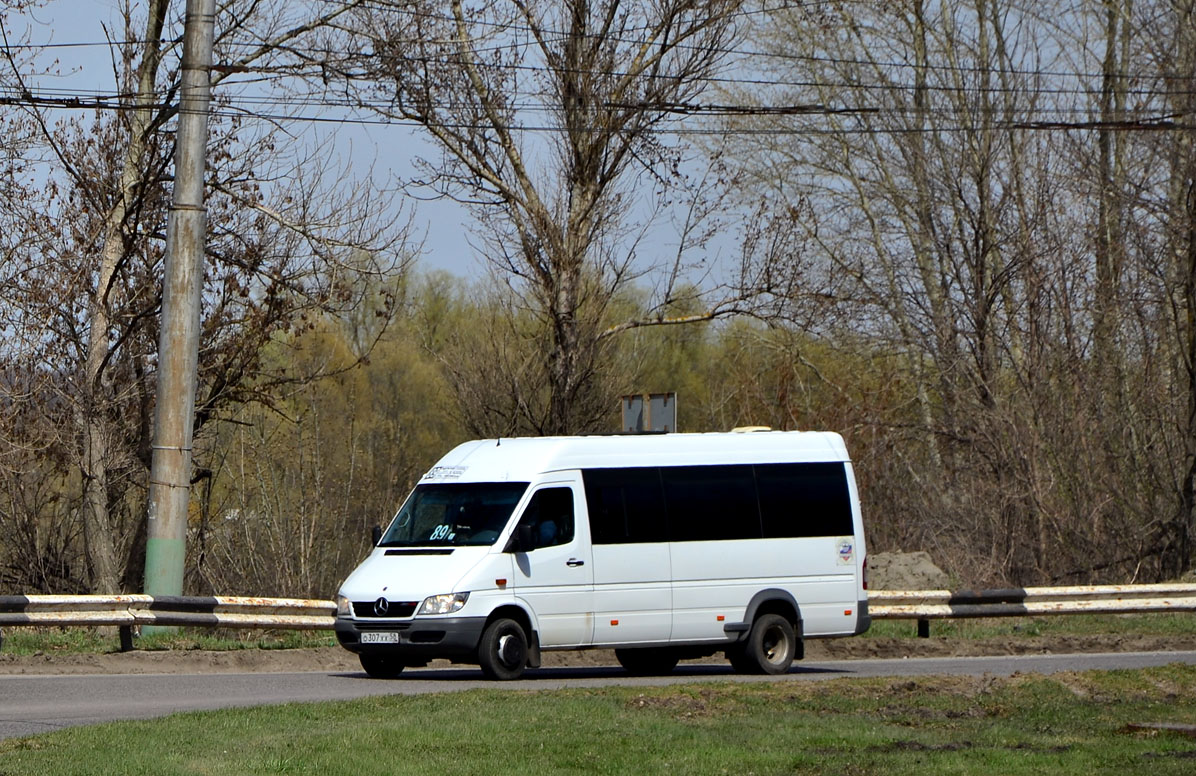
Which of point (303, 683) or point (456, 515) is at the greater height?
point (456, 515)

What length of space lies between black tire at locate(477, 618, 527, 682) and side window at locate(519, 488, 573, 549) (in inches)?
34.6

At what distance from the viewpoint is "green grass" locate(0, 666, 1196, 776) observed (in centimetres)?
853

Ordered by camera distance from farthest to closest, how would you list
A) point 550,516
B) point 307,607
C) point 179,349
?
1. point 179,349
2. point 307,607
3. point 550,516

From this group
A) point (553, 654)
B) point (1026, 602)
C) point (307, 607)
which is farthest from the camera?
point (1026, 602)

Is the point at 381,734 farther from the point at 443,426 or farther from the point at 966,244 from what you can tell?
the point at 443,426

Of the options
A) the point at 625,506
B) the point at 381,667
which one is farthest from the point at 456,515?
the point at 625,506

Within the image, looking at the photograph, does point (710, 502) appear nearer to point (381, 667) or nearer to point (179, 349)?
point (381, 667)

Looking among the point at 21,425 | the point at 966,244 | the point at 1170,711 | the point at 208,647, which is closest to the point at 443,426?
the point at 966,244

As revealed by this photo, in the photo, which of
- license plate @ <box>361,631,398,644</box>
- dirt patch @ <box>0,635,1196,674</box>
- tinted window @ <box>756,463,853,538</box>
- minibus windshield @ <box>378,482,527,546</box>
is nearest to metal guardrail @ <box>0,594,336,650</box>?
dirt patch @ <box>0,635,1196,674</box>

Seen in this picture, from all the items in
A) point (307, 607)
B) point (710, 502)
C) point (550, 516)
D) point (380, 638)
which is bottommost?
point (380, 638)

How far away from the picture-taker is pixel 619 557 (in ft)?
51.8

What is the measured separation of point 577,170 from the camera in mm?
28578

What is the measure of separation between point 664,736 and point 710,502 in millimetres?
6802

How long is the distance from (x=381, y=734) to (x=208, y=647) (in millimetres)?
7907
